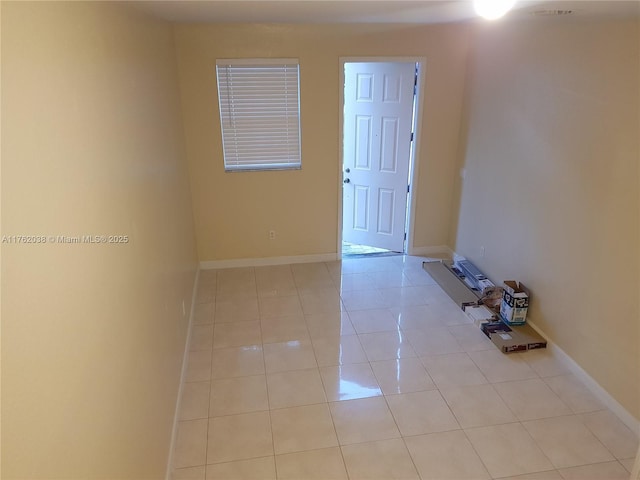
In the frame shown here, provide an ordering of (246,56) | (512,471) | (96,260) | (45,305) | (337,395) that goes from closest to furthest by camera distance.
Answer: (45,305) → (96,260) → (512,471) → (337,395) → (246,56)

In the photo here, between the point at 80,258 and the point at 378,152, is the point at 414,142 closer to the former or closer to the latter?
the point at 378,152

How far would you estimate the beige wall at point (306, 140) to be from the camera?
419 centimetres

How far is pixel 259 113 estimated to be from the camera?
14.6 feet

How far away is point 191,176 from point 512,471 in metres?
3.66

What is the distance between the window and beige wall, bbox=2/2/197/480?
1.63m

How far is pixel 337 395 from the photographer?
3.04m

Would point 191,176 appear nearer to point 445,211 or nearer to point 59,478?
point 445,211

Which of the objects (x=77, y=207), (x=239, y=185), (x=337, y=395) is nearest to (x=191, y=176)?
(x=239, y=185)

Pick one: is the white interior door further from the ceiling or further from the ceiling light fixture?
the ceiling light fixture

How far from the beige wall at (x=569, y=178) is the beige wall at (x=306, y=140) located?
1.57ft

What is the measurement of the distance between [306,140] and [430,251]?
1946 millimetres

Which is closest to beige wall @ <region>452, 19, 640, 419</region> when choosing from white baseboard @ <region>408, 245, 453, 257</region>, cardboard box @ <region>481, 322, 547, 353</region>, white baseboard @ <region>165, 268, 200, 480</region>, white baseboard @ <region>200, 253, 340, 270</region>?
cardboard box @ <region>481, 322, 547, 353</region>

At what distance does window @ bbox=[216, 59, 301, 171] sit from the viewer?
4.30 m

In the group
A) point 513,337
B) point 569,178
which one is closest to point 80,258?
point 569,178
